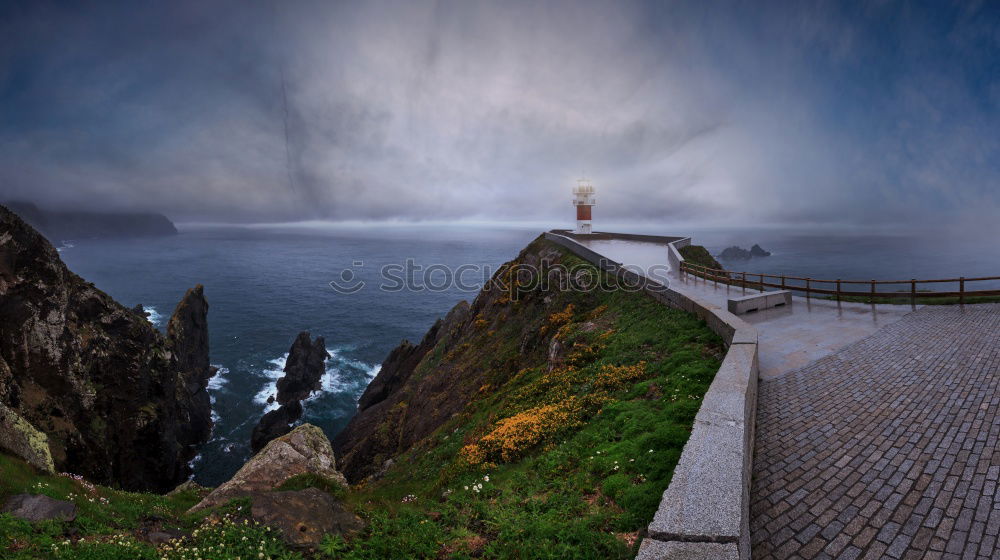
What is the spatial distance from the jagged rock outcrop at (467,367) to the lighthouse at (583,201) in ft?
56.1

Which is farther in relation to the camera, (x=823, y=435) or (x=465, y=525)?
(x=823, y=435)

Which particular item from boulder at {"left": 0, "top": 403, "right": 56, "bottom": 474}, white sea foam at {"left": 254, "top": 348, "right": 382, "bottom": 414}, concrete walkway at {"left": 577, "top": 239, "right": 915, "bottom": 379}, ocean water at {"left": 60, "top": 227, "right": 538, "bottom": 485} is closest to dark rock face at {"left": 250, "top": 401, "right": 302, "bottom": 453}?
ocean water at {"left": 60, "top": 227, "right": 538, "bottom": 485}

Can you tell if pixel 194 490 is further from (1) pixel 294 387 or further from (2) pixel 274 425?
(1) pixel 294 387

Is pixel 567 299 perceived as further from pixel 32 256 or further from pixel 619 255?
pixel 32 256

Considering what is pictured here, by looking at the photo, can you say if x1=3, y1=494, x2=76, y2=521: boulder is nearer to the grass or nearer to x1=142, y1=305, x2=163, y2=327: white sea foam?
the grass

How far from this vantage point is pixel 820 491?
5605mm

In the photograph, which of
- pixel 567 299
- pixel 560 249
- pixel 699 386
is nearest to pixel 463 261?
pixel 560 249

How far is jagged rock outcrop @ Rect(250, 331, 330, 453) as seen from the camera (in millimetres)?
35625

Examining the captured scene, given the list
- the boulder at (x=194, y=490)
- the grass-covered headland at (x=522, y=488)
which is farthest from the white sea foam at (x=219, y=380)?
the grass-covered headland at (x=522, y=488)

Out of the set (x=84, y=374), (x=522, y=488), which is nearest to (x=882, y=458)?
(x=522, y=488)

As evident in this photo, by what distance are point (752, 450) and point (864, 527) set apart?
1911 millimetres

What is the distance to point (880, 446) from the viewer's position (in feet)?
21.3

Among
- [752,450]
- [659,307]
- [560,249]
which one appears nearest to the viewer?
[752,450]

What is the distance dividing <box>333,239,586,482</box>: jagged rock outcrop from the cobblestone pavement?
8.00m
